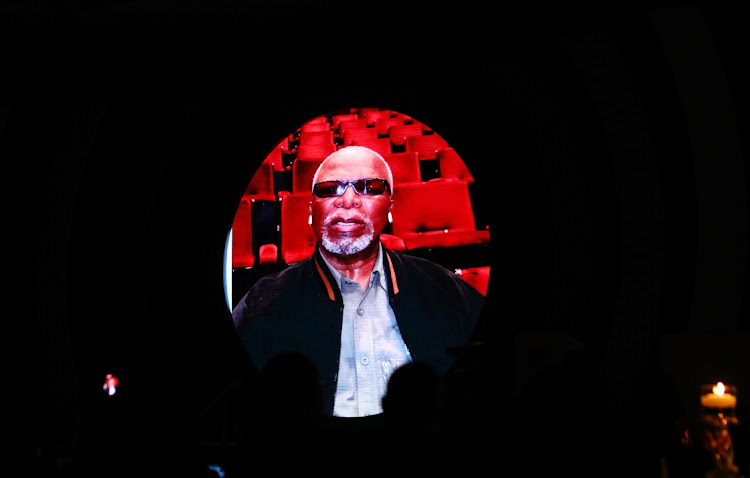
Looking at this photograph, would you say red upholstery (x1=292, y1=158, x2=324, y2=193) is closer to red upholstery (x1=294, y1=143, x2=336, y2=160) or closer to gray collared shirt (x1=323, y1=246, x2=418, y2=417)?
red upholstery (x1=294, y1=143, x2=336, y2=160)

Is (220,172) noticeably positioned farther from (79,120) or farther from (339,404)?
(339,404)

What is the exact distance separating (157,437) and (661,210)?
173 inches

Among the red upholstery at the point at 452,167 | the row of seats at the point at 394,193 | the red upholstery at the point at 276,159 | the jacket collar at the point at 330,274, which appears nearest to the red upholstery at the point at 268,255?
the row of seats at the point at 394,193

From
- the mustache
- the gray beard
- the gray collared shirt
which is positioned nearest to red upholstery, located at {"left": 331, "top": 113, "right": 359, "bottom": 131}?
the mustache

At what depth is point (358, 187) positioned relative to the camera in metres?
5.90

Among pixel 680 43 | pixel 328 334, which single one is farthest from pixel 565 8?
pixel 328 334

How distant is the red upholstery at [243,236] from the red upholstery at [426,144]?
4.89 ft

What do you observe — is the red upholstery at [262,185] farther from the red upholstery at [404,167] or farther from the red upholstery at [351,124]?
the red upholstery at [404,167]

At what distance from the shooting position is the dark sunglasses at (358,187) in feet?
19.3

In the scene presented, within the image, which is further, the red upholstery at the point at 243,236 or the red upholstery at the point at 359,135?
the red upholstery at the point at 243,236

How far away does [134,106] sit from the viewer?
6543mm

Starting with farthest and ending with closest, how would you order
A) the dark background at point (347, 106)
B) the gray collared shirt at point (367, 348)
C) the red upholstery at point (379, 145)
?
the red upholstery at point (379, 145)
the gray collared shirt at point (367, 348)
the dark background at point (347, 106)

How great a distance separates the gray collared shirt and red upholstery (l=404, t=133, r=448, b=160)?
87cm

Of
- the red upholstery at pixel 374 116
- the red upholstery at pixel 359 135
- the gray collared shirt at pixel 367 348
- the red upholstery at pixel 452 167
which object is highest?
the red upholstery at pixel 374 116
